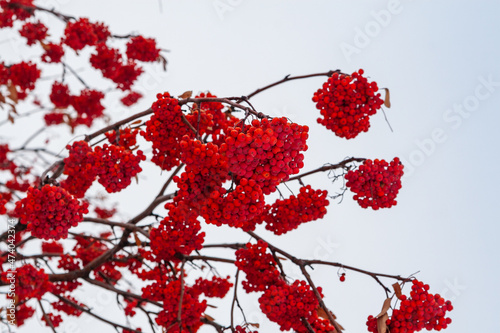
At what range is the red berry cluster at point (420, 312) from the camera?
1.89m

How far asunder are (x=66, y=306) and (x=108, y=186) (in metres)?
1.78

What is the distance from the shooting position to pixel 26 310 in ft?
11.8

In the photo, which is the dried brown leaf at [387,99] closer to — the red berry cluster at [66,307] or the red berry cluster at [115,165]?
the red berry cluster at [115,165]

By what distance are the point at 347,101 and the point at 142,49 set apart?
6.03 feet

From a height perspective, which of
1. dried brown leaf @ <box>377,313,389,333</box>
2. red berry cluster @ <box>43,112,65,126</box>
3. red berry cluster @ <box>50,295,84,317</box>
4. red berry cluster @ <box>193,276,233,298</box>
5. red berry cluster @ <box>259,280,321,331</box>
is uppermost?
red berry cluster @ <box>43,112,65,126</box>

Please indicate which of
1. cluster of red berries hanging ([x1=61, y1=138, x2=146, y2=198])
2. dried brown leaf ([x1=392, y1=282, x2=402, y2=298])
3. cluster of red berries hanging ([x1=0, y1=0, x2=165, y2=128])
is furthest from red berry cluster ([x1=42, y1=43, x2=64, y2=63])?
dried brown leaf ([x1=392, y1=282, x2=402, y2=298])

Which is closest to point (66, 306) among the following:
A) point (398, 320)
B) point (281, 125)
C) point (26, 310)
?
point (26, 310)

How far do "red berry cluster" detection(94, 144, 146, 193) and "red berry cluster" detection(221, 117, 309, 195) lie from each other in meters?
0.62

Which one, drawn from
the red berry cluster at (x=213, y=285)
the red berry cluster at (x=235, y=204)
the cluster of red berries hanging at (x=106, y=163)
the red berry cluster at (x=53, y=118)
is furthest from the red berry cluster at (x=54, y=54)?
the red berry cluster at (x=235, y=204)

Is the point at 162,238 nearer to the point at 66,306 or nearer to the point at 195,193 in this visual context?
the point at 195,193

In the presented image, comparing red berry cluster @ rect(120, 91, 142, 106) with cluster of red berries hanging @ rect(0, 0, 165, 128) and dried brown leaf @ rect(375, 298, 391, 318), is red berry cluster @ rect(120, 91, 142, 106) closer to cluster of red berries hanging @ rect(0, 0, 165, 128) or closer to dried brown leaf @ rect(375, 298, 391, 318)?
cluster of red berries hanging @ rect(0, 0, 165, 128)

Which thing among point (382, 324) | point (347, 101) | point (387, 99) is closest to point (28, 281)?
point (382, 324)

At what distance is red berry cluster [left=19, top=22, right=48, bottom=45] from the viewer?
3.49 meters

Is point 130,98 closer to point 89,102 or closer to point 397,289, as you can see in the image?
point 89,102
